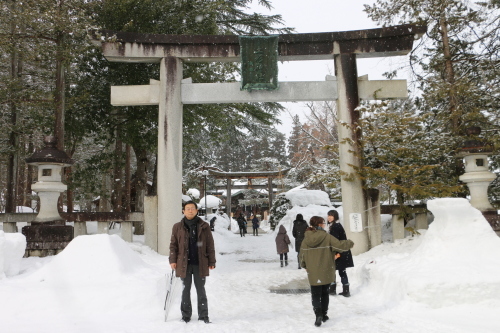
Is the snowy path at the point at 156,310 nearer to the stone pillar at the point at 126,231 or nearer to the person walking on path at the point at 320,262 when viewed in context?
the person walking on path at the point at 320,262

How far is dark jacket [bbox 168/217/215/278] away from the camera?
5102 millimetres

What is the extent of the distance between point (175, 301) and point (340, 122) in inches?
267

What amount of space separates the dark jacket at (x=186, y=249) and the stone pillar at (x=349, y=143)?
5980 mm

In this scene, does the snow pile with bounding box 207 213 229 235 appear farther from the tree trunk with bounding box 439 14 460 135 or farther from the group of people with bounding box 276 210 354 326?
the group of people with bounding box 276 210 354 326

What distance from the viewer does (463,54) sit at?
11.8m

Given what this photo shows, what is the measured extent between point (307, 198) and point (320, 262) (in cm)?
1634

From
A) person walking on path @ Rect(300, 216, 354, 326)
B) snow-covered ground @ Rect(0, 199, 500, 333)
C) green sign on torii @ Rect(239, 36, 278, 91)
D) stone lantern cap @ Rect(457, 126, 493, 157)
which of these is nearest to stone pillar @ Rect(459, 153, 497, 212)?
stone lantern cap @ Rect(457, 126, 493, 157)

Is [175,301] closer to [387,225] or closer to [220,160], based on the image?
[387,225]

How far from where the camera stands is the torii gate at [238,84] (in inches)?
411

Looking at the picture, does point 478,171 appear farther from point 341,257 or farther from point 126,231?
point 126,231

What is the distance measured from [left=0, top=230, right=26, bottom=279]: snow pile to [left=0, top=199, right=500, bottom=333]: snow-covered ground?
341mm

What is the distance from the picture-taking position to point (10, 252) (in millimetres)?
6574

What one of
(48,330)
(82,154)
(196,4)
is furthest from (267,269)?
(82,154)

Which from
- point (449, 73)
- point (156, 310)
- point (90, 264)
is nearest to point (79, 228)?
point (90, 264)
